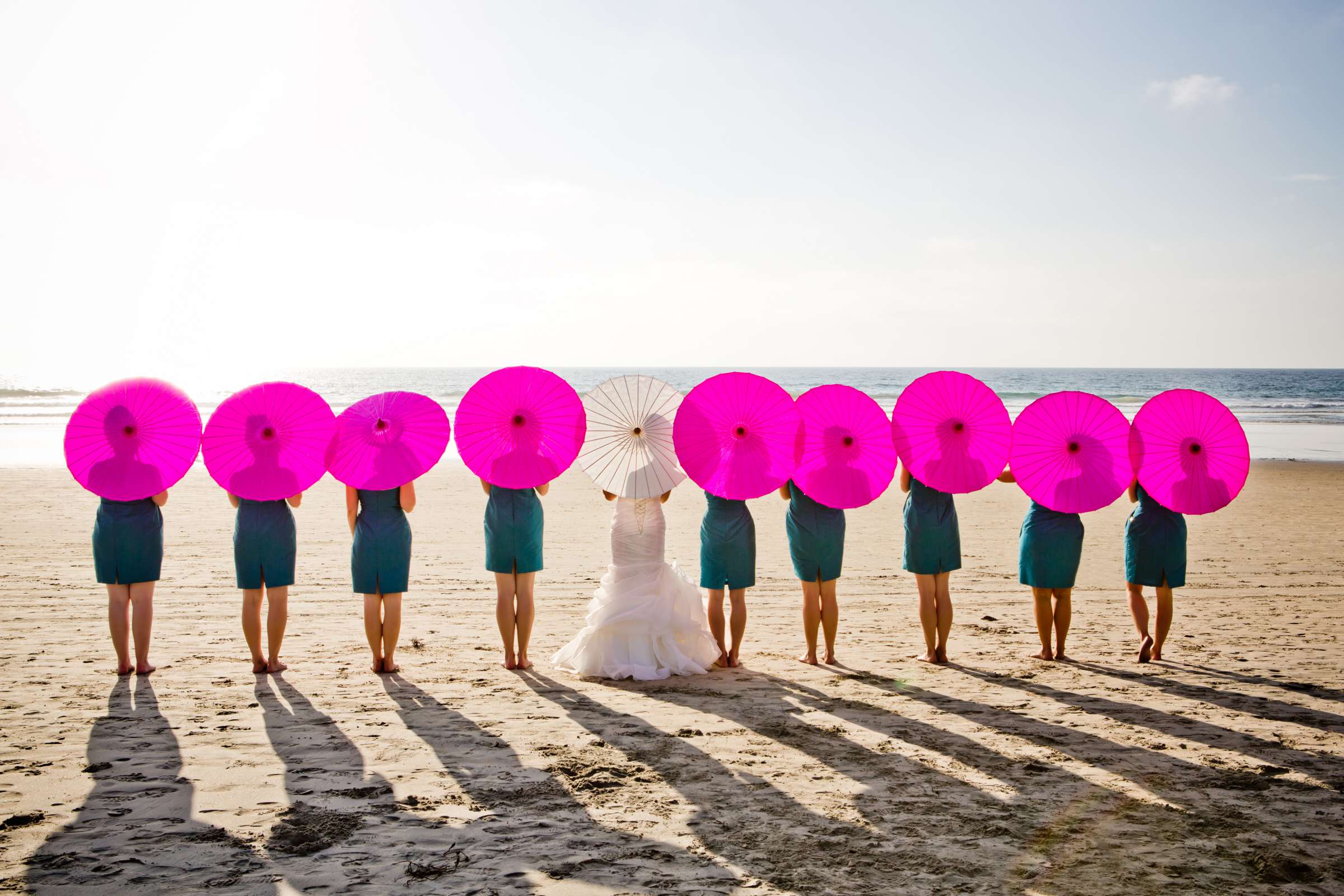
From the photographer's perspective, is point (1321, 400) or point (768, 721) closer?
point (768, 721)

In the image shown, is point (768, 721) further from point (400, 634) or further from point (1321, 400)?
point (1321, 400)

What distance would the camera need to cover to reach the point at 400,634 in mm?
7578

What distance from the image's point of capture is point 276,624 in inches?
253

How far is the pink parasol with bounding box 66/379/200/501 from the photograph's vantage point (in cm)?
617

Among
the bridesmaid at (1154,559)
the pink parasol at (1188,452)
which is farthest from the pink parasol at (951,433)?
the bridesmaid at (1154,559)

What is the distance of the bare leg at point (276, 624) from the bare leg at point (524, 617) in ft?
5.36

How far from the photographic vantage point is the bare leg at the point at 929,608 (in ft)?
22.3

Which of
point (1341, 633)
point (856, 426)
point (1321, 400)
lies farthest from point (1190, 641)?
point (1321, 400)

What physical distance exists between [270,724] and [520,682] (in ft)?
5.30

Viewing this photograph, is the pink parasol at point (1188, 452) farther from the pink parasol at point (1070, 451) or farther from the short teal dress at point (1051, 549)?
the short teal dress at point (1051, 549)

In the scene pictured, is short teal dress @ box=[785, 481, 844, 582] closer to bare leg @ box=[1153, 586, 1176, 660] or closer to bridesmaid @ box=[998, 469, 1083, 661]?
bridesmaid @ box=[998, 469, 1083, 661]

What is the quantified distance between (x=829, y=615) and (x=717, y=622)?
865 mm

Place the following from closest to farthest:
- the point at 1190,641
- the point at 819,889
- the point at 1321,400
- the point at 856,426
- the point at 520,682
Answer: the point at 819,889, the point at 520,682, the point at 856,426, the point at 1190,641, the point at 1321,400

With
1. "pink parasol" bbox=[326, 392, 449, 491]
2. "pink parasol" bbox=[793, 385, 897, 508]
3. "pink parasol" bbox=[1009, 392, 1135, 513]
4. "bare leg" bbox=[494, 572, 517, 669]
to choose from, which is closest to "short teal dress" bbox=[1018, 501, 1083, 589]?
"pink parasol" bbox=[1009, 392, 1135, 513]
